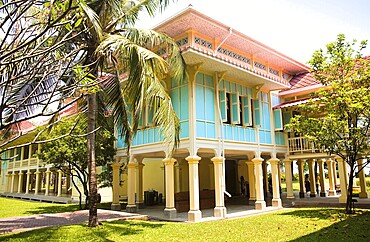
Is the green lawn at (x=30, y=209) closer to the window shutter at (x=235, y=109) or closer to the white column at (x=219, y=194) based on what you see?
the white column at (x=219, y=194)

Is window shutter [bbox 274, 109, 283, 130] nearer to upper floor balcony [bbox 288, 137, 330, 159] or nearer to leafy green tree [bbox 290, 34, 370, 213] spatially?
upper floor balcony [bbox 288, 137, 330, 159]

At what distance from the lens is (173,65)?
33.0 ft

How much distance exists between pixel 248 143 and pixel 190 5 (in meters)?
6.65

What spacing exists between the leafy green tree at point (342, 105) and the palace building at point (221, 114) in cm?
280

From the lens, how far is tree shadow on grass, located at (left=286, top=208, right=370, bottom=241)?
8068 mm

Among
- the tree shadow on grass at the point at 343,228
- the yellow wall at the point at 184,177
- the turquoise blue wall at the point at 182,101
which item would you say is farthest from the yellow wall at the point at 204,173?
the tree shadow on grass at the point at 343,228

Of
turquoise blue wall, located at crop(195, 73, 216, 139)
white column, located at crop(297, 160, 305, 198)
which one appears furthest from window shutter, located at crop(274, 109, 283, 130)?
white column, located at crop(297, 160, 305, 198)

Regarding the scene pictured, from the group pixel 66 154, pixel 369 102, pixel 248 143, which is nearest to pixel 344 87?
pixel 369 102

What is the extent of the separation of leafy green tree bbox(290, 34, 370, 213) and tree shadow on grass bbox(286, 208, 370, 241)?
0.80m

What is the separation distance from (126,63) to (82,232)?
5.11 meters

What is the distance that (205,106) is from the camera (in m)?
12.7

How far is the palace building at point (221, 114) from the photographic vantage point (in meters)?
12.2

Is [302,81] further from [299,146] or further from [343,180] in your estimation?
[343,180]

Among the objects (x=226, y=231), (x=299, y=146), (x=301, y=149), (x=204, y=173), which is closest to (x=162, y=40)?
(x=226, y=231)
